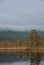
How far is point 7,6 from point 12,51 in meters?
0.63

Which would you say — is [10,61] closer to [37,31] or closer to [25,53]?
[25,53]

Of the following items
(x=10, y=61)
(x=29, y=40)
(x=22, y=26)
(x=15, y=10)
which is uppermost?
(x=15, y=10)

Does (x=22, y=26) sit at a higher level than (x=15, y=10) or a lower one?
lower

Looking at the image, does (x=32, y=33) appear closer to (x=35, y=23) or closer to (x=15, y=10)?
(x=35, y=23)

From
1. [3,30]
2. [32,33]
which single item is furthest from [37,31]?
[3,30]

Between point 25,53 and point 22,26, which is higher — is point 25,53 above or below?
below

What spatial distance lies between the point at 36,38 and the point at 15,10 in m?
0.49

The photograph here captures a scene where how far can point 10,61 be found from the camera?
9.98 feet

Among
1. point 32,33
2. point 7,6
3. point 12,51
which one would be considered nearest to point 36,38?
point 32,33

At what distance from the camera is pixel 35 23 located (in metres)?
3.15

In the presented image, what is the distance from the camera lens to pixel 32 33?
3105 mm

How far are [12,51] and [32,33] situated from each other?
0.37 metres

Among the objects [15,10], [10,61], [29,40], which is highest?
[15,10]

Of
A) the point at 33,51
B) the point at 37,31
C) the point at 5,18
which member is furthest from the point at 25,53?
the point at 5,18
